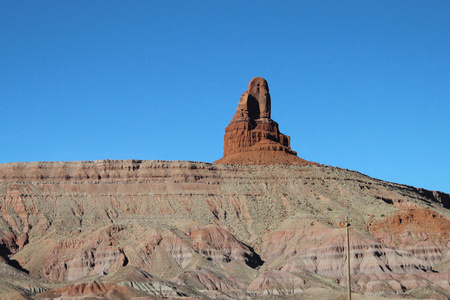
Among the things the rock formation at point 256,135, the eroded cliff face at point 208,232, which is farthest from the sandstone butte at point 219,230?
the rock formation at point 256,135

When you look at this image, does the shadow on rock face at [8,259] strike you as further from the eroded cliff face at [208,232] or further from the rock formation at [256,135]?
the rock formation at [256,135]

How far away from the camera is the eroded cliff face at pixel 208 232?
128 meters

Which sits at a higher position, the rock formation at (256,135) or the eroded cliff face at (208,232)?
the rock formation at (256,135)

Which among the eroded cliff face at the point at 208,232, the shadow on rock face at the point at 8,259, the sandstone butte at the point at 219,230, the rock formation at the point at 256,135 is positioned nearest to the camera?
the sandstone butte at the point at 219,230

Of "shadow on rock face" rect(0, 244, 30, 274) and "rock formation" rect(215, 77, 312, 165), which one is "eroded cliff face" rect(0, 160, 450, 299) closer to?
"shadow on rock face" rect(0, 244, 30, 274)

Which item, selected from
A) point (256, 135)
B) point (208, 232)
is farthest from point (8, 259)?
point (256, 135)

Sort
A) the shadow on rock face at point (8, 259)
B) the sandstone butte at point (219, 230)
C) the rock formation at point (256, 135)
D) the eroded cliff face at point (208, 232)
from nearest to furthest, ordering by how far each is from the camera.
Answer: the sandstone butte at point (219, 230) → the eroded cliff face at point (208, 232) → the shadow on rock face at point (8, 259) → the rock formation at point (256, 135)

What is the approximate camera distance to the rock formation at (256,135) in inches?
6604

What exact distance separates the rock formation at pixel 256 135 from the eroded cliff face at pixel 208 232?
551cm

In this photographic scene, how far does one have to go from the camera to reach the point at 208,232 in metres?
145

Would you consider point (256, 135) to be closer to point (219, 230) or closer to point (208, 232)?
point (219, 230)

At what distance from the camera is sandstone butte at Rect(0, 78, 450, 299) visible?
127 m

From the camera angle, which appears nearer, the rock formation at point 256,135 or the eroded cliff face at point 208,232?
the eroded cliff face at point 208,232

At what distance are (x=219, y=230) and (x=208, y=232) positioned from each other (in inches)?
75.4
